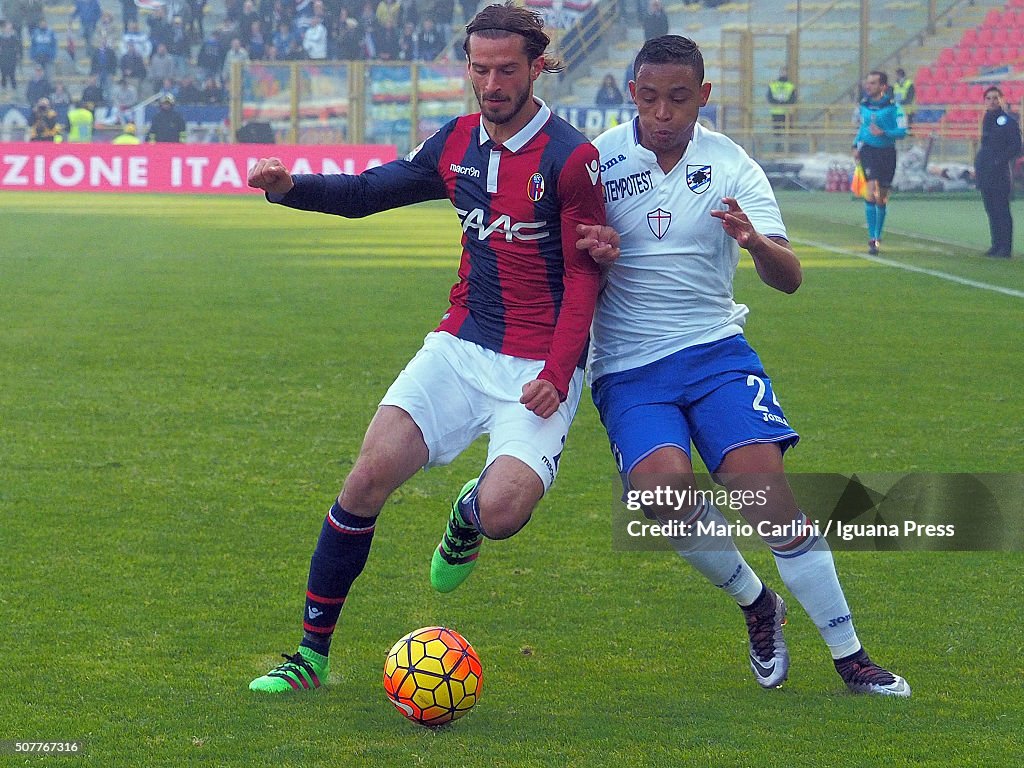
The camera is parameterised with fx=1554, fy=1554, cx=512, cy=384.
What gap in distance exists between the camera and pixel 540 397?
4406mm

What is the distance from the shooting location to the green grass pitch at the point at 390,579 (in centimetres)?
399

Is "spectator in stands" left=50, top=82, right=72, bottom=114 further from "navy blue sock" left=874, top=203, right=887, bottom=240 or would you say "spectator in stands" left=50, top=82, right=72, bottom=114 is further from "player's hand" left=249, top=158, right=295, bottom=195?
"player's hand" left=249, top=158, right=295, bottom=195

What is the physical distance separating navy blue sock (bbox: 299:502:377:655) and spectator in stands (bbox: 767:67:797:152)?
97.8 ft

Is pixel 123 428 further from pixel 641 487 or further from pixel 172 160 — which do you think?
pixel 172 160

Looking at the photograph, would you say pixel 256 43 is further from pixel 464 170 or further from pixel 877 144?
pixel 464 170

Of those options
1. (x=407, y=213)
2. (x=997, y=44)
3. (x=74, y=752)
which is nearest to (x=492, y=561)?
(x=74, y=752)

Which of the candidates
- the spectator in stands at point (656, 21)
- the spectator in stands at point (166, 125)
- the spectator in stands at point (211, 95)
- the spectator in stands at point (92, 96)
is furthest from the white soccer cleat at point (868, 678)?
the spectator in stands at point (92, 96)

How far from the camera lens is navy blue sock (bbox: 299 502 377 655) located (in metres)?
4.36

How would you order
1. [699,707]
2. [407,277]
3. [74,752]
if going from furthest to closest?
[407,277] < [699,707] < [74,752]

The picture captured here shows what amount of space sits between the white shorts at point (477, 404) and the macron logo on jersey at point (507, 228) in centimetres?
34

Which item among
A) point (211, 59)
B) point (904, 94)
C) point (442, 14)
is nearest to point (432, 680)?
point (904, 94)

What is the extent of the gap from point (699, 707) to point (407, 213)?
2318cm

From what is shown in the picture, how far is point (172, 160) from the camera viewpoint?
102 feet

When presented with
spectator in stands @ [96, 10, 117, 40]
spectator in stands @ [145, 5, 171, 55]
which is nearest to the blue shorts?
spectator in stands @ [145, 5, 171, 55]
